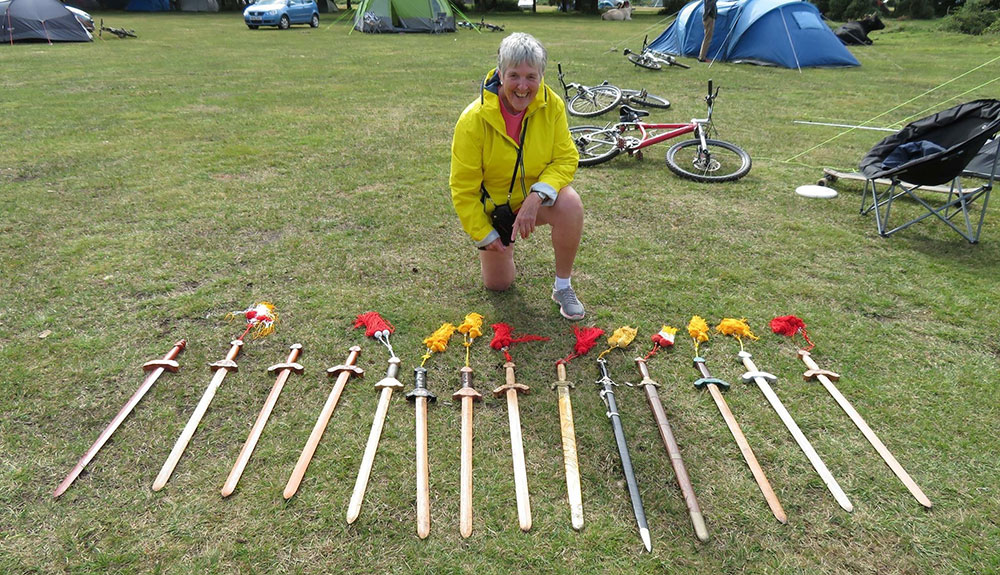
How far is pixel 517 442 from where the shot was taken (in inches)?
102

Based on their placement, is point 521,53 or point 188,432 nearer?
point 188,432

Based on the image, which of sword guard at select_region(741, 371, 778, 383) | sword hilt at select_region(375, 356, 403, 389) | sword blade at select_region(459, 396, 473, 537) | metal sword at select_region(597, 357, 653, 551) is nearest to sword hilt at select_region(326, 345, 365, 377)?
sword hilt at select_region(375, 356, 403, 389)

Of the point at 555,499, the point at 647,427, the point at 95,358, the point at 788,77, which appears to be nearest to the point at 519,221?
the point at 647,427

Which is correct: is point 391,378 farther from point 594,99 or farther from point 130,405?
point 594,99

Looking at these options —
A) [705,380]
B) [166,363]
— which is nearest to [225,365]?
[166,363]

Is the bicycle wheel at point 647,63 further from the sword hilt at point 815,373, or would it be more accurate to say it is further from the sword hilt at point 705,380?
the sword hilt at point 705,380

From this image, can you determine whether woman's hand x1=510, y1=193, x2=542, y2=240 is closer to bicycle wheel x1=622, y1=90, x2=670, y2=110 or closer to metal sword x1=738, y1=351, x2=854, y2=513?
metal sword x1=738, y1=351, x2=854, y2=513

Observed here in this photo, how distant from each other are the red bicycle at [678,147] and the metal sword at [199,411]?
178 inches

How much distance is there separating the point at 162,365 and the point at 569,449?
2.31 metres

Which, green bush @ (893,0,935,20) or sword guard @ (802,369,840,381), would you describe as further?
green bush @ (893,0,935,20)

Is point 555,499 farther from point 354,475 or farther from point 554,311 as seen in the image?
point 554,311

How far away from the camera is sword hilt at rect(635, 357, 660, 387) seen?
2963 millimetres

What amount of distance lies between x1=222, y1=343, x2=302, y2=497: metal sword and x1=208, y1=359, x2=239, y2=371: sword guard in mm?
191

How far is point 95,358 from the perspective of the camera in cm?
317
